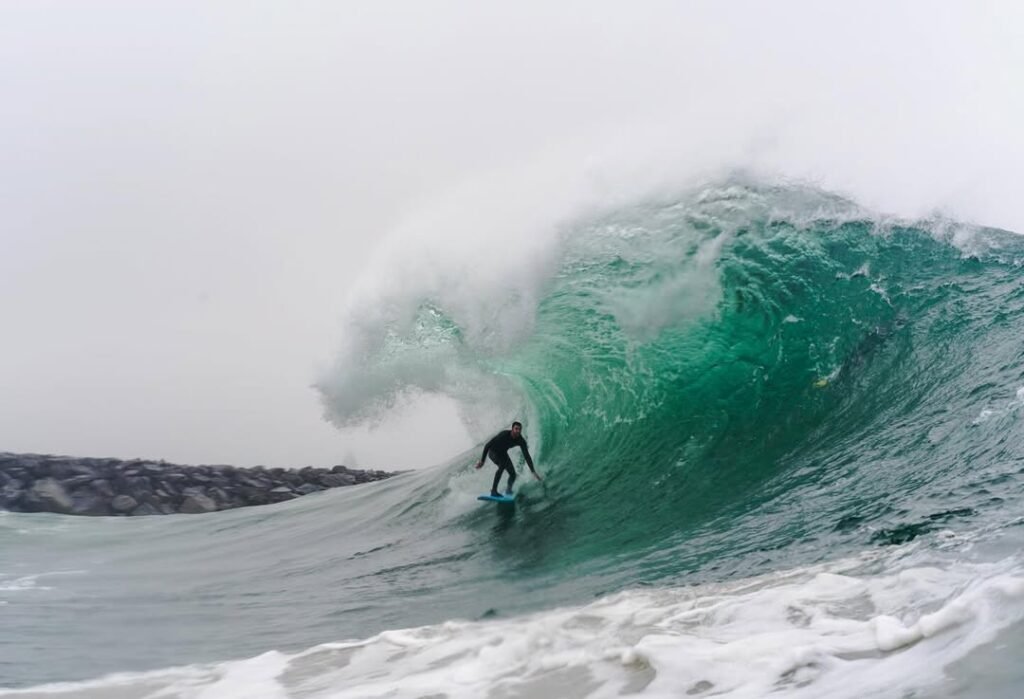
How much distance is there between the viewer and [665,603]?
5.31 meters

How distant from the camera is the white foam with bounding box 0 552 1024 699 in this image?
11.7 ft

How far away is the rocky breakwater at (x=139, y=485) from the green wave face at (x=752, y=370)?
9.07 metres

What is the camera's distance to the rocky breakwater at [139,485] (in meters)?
19.9

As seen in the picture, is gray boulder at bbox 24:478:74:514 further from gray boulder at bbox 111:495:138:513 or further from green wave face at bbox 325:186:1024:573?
green wave face at bbox 325:186:1024:573

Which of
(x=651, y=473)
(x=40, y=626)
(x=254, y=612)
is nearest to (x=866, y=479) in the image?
(x=651, y=473)

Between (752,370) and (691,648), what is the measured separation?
21.3ft

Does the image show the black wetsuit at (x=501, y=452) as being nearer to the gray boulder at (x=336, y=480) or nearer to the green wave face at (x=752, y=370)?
the green wave face at (x=752, y=370)

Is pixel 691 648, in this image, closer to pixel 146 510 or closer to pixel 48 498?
pixel 146 510

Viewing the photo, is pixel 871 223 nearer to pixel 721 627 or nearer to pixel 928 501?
pixel 928 501

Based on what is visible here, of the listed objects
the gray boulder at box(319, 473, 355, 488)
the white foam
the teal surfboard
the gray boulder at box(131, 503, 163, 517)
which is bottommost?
the white foam

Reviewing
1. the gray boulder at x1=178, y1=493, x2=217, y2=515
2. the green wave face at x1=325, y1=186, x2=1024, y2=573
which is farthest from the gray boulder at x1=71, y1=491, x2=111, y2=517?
the green wave face at x1=325, y1=186, x2=1024, y2=573

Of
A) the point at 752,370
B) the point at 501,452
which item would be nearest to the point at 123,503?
the point at 501,452

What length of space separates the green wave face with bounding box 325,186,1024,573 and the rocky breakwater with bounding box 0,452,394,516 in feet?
29.8

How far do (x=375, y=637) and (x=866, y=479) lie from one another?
13.9ft
